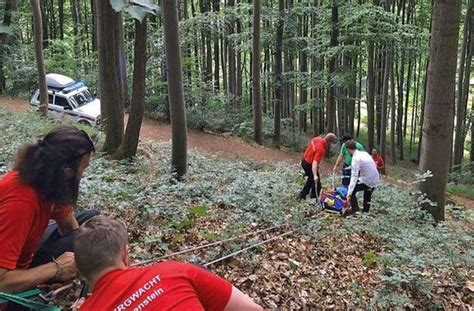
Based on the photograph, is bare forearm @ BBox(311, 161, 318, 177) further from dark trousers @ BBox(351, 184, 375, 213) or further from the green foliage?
the green foliage

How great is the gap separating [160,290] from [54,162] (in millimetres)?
1304

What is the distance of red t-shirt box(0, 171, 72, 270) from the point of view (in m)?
2.82

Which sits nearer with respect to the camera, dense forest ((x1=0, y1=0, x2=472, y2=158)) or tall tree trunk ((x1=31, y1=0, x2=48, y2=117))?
tall tree trunk ((x1=31, y1=0, x2=48, y2=117))

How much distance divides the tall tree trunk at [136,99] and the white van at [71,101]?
9.04 m

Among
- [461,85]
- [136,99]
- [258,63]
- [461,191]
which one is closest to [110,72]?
[136,99]

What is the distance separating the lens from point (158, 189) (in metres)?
7.73

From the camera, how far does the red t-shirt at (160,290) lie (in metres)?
2.12

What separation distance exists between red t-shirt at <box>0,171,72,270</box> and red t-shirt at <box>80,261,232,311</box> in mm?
886

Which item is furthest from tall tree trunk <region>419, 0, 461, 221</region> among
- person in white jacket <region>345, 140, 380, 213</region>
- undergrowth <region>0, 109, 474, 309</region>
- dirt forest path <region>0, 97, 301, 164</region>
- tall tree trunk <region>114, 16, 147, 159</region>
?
dirt forest path <region>0, 97, 301, 164</region>

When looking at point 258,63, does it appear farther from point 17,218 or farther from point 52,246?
point 17,218

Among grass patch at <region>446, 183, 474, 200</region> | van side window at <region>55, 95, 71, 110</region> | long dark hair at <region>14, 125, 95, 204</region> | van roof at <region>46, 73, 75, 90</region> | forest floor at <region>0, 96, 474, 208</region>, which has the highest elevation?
long dark hair at <region>14, 125, 95, 204</region>

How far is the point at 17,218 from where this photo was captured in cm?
286

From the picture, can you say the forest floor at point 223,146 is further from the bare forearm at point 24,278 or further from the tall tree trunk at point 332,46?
the bare forearm at point 24,278

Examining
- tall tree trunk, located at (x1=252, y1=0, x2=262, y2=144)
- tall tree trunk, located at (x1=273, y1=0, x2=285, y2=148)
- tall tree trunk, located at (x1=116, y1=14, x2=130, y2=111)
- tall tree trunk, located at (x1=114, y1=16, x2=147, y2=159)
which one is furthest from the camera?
tall tree trunk, located at (x1=273, y1=0, x2=285, y2=148)
